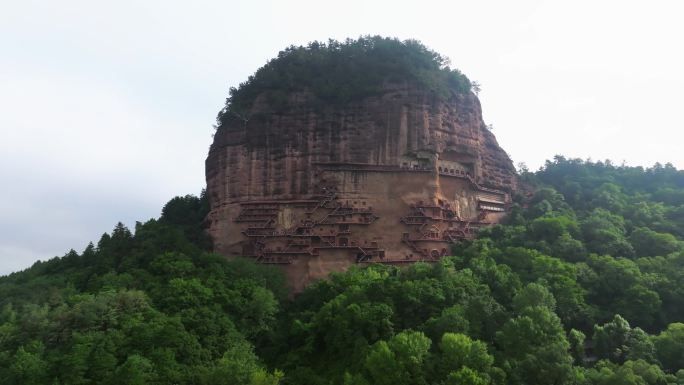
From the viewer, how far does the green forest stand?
19.3m

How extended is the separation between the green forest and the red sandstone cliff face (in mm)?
2112

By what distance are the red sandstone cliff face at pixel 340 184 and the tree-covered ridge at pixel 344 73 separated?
30.1 inches

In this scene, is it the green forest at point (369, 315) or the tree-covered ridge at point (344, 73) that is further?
the tree-covered ridge at point (344, 73)

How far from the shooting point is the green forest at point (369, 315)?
63.2ft

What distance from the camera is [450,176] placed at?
3569cm

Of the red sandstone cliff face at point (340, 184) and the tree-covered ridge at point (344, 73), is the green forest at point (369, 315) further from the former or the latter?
the tree-covered ridge at point (344, 73)

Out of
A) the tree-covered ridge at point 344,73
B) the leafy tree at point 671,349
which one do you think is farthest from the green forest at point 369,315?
the tree-covered ridge at point 344,73

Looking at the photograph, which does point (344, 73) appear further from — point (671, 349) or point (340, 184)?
point (671, 349)

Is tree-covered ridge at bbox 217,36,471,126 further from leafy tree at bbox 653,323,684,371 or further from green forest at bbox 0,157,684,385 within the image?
leafy tree at bbox 653,323,684,371

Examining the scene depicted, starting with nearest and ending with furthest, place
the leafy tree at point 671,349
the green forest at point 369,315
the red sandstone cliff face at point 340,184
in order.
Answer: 1. the green forest at point 369,315
2. the leafy tree at point 671,349
3. the red sandstone cliff face at point 340,184

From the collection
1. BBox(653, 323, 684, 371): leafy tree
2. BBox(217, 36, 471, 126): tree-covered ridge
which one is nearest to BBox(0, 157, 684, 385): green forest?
BBox(653, 323, 684, 371): leafy tree

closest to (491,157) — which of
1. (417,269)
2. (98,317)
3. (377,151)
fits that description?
(377,151)

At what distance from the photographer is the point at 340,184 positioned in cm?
3334

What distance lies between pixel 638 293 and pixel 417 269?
971 centimetres
